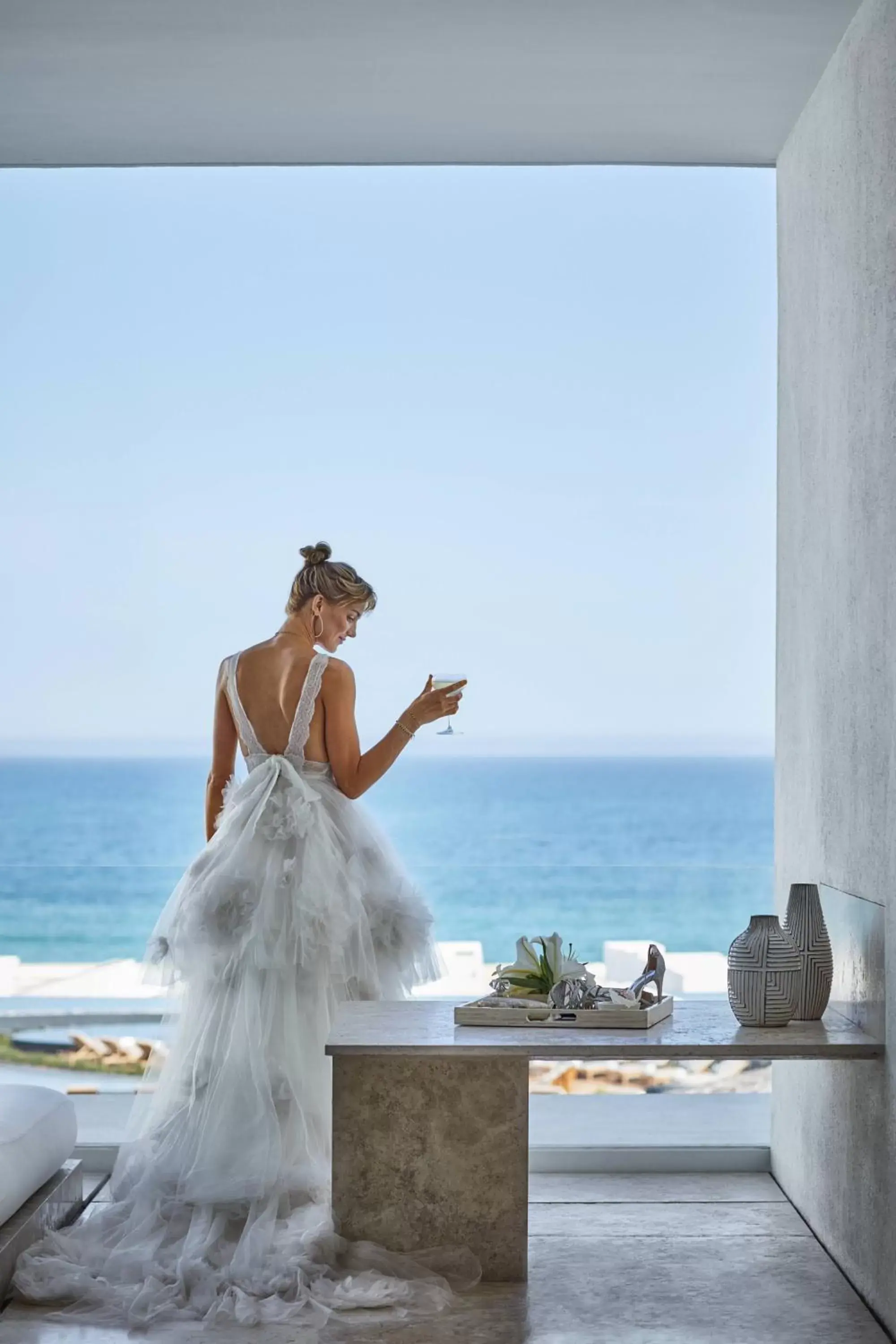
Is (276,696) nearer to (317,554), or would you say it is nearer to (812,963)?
(317,554)

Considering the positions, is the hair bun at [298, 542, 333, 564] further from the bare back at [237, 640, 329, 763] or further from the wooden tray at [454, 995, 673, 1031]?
the wooden tray at [454, 995, 673, 1031]

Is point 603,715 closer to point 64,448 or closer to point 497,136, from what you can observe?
point 64,448

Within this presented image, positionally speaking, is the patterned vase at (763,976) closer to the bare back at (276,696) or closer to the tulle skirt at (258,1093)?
Result: the tulle skirt at (258,1093)

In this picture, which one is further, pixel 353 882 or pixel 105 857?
pixel 105 857

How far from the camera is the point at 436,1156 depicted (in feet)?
10.5

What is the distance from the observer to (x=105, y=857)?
23359 millimetres

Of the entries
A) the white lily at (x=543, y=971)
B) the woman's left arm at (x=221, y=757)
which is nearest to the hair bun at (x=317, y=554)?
the woman's left arm at (x=221, y=757)

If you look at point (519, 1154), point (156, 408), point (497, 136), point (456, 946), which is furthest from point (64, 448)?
point (519, 1154)

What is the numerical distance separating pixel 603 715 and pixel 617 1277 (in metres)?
19.7

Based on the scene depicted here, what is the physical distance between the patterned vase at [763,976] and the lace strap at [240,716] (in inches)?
53.8

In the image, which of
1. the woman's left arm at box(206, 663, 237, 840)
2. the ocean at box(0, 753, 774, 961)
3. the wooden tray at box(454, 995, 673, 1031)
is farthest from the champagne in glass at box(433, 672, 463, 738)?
the ocean at box(0, 753, 774, 961)

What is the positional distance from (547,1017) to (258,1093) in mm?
713

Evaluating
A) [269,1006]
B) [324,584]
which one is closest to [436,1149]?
[269,1006]

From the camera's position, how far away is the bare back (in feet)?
12.3
